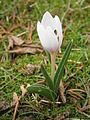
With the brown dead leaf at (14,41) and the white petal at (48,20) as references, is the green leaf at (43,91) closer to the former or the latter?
the white petal at (48,20)

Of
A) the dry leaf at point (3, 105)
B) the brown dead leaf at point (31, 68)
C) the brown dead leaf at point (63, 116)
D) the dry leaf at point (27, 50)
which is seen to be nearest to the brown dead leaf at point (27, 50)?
the dry leaf at point (27, 50)

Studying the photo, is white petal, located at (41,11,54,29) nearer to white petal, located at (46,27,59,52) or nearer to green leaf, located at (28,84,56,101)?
white petal, located at (46,27,59,52)

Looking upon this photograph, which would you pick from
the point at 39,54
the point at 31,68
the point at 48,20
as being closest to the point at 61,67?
the point at 48,20

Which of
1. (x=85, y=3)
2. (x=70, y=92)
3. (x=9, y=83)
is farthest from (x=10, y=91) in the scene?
(x=85, y=3)

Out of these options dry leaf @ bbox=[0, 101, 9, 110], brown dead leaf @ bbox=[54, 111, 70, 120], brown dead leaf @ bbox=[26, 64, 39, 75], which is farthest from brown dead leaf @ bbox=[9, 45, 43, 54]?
brown dead leaf @ bbox=[54, 111, 70, 120]

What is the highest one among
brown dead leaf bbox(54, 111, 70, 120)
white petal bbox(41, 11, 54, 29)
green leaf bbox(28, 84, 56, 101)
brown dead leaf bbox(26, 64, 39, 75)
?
white petal bbox(41, 11, 54, 29)

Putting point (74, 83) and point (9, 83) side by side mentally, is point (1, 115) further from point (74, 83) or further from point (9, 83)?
point (74, 83)
